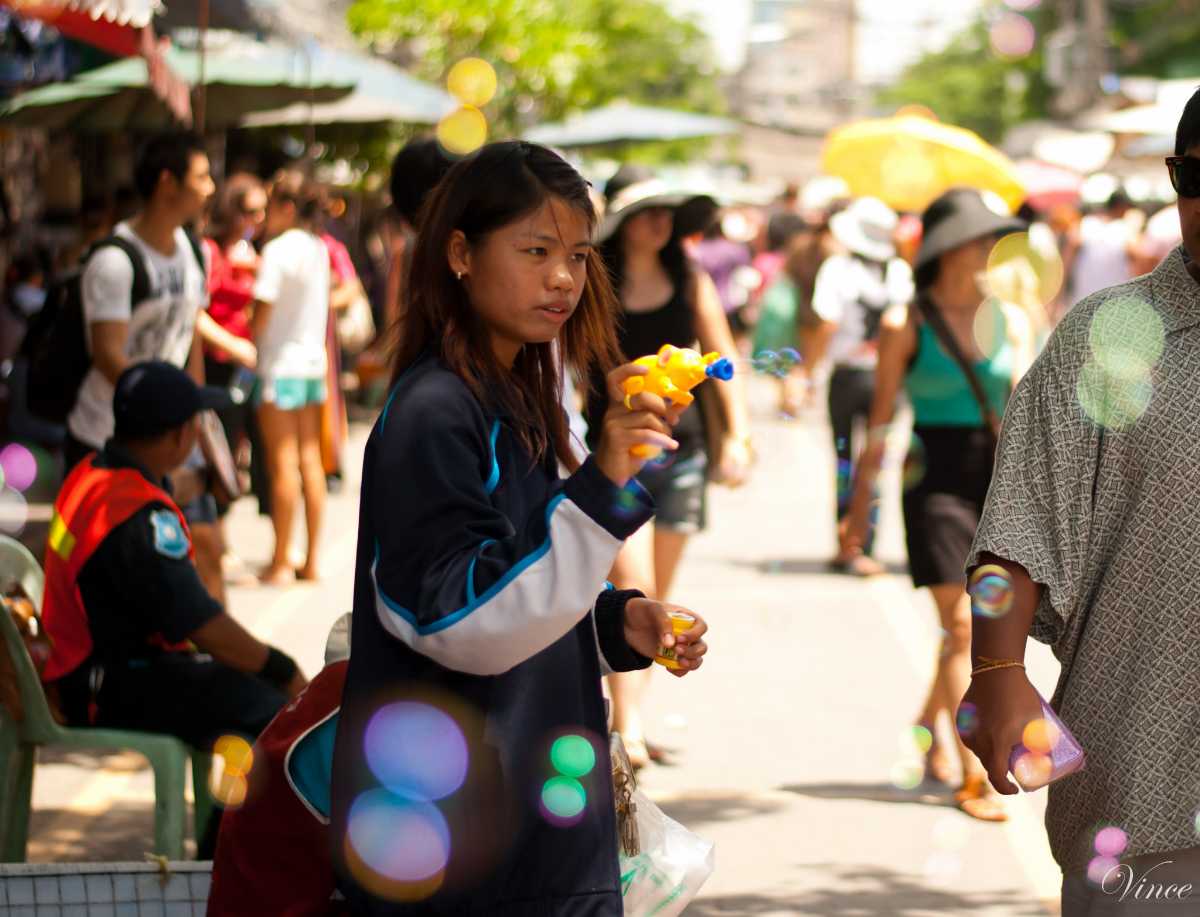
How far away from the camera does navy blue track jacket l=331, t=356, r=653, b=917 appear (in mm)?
2432

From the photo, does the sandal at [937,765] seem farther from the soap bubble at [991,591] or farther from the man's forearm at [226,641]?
the soap bubble at [991,591]

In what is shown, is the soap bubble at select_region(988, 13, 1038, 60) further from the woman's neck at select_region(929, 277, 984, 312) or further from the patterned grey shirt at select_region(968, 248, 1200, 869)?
the patterned grey shirt at select_region(968, 248, 1200, 869)

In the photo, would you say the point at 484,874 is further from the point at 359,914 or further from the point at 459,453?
the point at 459,453

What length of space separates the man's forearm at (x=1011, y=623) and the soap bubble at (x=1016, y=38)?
203ft

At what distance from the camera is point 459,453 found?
2551mm

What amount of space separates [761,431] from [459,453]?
1662 cm

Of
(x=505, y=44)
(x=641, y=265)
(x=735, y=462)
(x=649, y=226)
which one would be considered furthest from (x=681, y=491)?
(x=505, y=44)

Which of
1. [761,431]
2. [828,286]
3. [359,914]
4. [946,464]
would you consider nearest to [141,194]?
[946,464]

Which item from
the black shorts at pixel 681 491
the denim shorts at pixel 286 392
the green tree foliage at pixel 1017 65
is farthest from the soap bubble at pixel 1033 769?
the green tree foliage at pixel 1017 65

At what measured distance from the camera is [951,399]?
6496 millimetres

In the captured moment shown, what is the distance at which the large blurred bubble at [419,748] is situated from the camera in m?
2.55

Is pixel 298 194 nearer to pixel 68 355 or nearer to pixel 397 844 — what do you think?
pixel 68 355

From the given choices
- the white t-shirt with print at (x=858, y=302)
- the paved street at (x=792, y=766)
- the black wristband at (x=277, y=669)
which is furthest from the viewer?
the white t-shirt with print at (x=858, y=302)

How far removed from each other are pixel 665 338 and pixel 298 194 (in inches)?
180
